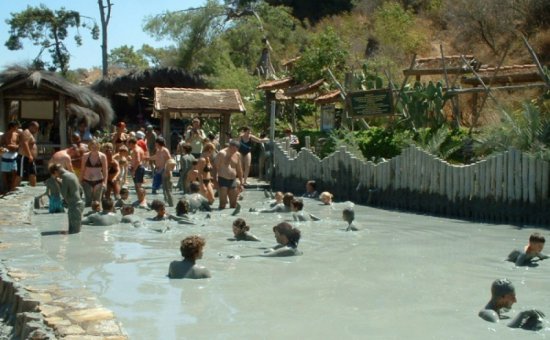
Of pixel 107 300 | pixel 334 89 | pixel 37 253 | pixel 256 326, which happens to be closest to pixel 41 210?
pixel 37 253

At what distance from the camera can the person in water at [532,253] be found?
36.0ft

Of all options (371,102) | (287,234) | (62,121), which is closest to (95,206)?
(287,234)

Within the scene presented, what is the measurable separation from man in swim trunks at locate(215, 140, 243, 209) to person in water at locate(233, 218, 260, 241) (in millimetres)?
4757

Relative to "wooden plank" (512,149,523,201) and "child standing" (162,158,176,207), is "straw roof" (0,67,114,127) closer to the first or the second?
"child standing" (162,158,176,207)

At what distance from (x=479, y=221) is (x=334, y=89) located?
41.0 ft

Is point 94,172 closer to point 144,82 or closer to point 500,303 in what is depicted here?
point 500,303

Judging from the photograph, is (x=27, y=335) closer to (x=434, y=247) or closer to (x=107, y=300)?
(x=107, y=300)

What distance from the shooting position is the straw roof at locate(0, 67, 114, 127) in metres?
24.8

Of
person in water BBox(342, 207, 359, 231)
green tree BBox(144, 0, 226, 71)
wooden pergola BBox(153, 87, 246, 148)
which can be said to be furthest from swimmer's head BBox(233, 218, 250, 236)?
green tree BBox(144, 0, 226, 71)

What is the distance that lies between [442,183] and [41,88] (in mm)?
13267

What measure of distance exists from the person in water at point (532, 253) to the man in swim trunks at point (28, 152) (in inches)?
458

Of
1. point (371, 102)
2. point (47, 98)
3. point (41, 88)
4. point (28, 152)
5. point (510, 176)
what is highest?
point (41, 88)

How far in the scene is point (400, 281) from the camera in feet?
33.9

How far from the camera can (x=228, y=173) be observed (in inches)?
720
